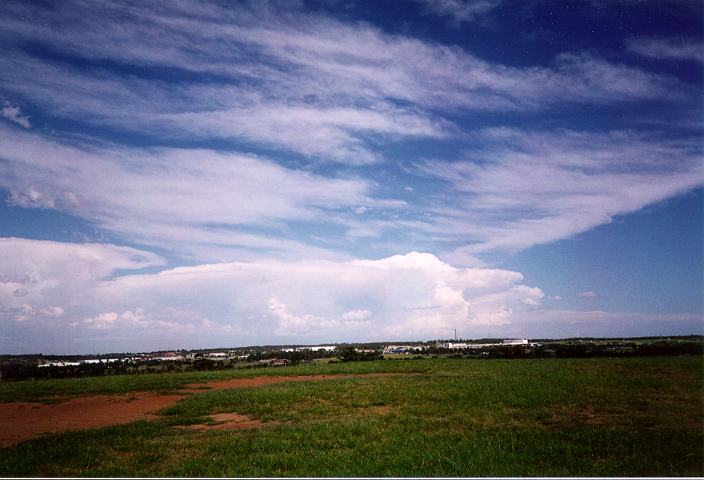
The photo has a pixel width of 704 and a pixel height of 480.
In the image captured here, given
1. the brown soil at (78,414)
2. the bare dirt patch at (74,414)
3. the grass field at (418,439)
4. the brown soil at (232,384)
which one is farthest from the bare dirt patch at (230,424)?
the brown soil at (232,384)

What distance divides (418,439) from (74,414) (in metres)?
19.2

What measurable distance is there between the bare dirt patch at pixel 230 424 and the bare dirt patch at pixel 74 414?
11.8ft

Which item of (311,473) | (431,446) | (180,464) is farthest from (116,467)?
(431,446)

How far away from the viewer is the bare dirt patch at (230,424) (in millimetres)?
16303

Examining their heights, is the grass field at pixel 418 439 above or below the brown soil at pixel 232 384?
above

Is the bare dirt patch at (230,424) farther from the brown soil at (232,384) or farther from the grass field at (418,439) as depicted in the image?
the brown soil at (232,384)

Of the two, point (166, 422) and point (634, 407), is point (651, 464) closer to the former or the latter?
point (634, 407)

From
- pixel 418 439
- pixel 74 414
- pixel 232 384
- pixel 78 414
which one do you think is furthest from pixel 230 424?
pixel 232 384

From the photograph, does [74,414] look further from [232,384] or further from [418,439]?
[418,439]

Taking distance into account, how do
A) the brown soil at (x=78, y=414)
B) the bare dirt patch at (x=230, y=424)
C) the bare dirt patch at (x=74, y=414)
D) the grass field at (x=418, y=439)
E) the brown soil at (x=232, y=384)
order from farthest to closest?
the brown soil at (x=232, y=384), the bare dirt patch at (x=74, y=414), the brown soil at (x=78, y=414), the bare dirt patch at (x=230, y=424), the grass field at (x=418, y=439)

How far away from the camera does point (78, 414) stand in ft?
73.4

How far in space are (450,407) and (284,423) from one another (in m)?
6.81

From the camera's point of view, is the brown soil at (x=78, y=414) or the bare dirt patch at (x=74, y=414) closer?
the brown soil at (x=78, y=414)

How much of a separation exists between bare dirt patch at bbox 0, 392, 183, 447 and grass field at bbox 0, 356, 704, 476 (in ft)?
6.63
